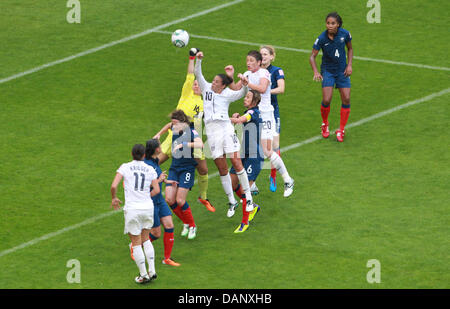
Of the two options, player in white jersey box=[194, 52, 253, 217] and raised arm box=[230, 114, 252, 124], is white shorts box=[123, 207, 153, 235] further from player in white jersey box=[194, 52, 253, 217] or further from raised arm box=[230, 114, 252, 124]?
raised arm box=[230, 114, 252, 124]

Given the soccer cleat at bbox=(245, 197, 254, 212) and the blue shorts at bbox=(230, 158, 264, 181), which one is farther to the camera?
the blue shorts at bbox=(230, 158, 264, 181)

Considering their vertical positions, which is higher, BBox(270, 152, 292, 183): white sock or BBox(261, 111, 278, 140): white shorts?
BBox(261, 111, 278, 140): white shorts

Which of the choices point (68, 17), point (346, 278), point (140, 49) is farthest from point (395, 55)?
point (346, 278)

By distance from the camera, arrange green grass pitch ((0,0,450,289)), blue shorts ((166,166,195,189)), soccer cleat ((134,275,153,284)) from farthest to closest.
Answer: blue shorts ((166,166,195,189))
green grass pitch ((0,0,450,289))
soccer cleat ((134,275,153,284))

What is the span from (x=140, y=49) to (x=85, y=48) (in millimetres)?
1429

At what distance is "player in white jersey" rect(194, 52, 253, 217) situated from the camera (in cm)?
1650

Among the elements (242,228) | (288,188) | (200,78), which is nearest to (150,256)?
(242,228)

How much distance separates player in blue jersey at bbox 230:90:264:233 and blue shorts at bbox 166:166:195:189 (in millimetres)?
1016

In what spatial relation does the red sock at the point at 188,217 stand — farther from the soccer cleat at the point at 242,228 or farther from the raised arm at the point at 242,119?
the raised arm at the point at 242,119

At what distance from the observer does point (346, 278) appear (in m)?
14.6

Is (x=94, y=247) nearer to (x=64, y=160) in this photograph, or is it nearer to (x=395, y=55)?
(x=64, y=160)

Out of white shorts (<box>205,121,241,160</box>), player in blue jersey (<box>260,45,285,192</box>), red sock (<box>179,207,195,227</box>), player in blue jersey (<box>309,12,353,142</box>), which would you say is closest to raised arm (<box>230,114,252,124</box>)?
white shorts (<box>205,121,241,160</box>)

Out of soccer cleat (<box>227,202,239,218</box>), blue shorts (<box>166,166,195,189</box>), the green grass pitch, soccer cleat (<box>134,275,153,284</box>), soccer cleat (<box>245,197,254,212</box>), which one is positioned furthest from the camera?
soccer cleat (<box>227,202,239,218</box>)

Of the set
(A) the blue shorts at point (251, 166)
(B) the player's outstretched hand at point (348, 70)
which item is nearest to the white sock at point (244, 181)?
(A) the blue shorts at point (251, 166)
